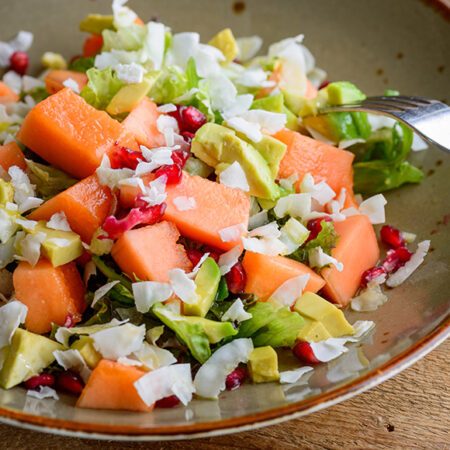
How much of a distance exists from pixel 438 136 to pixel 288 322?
108cm

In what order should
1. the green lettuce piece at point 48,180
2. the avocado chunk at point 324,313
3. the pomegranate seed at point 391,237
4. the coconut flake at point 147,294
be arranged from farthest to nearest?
1. the pomegranate seed at point 391,237
2. the green lettuce piece at point 48,180
3. the avocado chunk at point 324,313
4. the coconut flake at point 147,294

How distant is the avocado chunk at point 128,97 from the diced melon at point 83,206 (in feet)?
1.40

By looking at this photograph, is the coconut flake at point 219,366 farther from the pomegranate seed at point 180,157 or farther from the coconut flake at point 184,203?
the pomegranate seed at point 180,157

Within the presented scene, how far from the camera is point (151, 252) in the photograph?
2.42 metres

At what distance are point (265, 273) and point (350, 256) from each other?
0.46m

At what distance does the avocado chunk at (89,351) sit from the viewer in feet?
7.31

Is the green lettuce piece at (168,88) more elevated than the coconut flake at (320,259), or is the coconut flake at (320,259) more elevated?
the green lettuce piece at (168,88)

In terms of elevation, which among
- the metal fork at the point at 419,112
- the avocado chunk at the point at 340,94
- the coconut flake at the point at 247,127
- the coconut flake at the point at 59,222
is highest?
the metal fork at the point at 419,112

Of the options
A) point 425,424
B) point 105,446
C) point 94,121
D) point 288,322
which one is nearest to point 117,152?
point 94,121

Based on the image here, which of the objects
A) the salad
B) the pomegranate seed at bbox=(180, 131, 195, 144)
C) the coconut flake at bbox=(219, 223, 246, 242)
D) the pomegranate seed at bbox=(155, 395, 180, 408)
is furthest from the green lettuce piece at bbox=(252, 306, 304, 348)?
the pomegranate seed at bbox=(180, 131, 195, 144)

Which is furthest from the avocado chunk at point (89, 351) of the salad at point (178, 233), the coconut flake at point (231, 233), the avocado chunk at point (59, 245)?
the coconut flake at point (231, 233)

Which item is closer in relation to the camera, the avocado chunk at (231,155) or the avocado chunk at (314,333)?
the avocado chunk at (314,333)

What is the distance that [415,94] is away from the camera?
350 centimetres

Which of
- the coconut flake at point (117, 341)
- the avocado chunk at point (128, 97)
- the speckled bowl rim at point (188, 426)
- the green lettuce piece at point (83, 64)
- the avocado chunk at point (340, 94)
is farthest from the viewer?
the green lettuce piece at point (83, 64)
